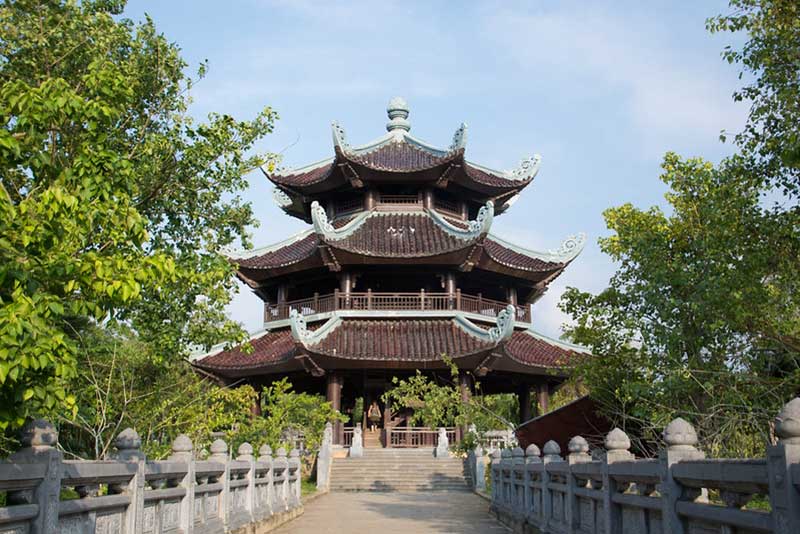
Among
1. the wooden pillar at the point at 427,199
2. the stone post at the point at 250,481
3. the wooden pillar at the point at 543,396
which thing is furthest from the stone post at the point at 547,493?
the wooden pillar at the point at 427,199

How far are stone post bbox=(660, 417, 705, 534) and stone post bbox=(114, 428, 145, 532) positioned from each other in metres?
4.48

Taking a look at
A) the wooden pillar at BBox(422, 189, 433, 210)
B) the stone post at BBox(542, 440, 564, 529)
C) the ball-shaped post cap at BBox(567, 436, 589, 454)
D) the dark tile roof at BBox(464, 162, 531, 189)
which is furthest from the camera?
the dark tile roof at BBox(464, 162, 531, 189)

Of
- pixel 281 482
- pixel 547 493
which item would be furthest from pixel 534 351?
pixel 547 493

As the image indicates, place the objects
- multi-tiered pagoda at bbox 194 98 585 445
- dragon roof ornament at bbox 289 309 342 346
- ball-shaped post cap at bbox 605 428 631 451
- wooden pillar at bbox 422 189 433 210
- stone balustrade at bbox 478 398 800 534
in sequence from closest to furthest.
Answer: stone balustrade at bbox 478 398 800 534, ball-shaped post cap at bbox 605 428 631 451, dragon roof ornament at bbox 289 309 342 346, multi-tiered pagoda at bbox 194 98 585 445, wooden pillar at bbox 422 189 433 210

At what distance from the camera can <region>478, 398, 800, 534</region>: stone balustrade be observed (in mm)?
4070

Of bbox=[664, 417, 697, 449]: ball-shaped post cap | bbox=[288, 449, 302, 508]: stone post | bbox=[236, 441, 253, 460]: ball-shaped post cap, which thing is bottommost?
bbox=[288, 449, 302, 508]: stone post

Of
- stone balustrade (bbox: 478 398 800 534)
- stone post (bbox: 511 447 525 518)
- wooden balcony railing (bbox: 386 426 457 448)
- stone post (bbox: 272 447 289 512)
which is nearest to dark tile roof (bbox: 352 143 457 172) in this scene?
wooden balcony railing (bbox: 386 426 457 448)

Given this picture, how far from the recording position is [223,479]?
10.6 metres

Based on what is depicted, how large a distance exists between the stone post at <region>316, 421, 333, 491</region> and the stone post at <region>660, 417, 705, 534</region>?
1608cm

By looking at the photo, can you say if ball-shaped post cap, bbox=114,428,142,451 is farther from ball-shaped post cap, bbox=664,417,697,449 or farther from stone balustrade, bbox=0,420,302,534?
ball-shaped post cap, bbox=664,417,697,449

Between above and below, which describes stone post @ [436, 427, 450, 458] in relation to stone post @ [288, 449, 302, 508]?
above

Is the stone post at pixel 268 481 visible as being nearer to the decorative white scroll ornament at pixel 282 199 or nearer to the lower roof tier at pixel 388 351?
the lower roof tier at pixel 388 351

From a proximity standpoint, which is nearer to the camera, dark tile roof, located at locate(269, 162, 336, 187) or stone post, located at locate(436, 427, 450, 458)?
stone post, located at locate(436, 427, 450, 458)

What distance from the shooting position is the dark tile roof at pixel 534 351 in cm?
2536
